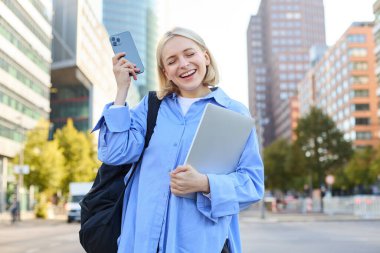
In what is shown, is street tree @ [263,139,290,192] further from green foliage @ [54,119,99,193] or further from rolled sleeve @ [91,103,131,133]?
rolled sleeve @ [91,103,131,133]

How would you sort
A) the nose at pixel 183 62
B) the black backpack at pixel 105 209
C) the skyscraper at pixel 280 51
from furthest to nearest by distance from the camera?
the skyscraper at pixel 280 51, the nose at pixel 183 62, the black backpack at pixel 105 209

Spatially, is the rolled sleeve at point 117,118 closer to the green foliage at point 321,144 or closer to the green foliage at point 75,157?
the green foliage at point 321,144

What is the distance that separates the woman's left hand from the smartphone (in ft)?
1.83

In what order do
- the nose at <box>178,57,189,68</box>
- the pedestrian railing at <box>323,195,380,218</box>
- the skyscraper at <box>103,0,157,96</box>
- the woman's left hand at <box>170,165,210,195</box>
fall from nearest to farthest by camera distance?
the woman's left hand at <box>170,165,210,195</box> → the nose at <box>178,57,189,68</box> → the pedestrian railing at <box>323,195,380,218</box> → the skyscraper at <box>103,0,157,96</box>

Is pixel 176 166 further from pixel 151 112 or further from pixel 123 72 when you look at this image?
pixel 123 72

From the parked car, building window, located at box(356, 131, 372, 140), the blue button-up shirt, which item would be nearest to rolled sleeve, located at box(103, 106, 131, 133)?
the blue button-up shirt

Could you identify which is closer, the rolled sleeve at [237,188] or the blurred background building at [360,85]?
the rolled sleeve at [237,188]

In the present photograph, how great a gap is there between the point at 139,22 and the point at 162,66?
12134cm

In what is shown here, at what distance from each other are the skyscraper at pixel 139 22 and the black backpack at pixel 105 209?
108m

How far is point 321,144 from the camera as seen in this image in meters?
42.5

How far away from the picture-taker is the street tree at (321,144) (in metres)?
41.7

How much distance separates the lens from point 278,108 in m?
153

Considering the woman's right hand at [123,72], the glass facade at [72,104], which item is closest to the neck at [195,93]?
the woman's right hand at [123,72]

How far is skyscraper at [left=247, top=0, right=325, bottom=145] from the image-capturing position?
156 meters
